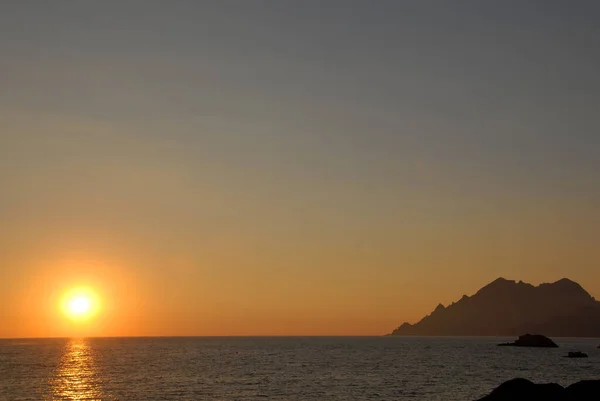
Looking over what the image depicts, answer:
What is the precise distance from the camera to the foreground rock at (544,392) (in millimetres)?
58219

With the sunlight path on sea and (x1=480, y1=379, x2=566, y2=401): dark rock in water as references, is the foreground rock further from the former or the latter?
the sunlight path on sea

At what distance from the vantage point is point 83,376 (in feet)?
405

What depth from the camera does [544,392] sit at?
58594 millimetres

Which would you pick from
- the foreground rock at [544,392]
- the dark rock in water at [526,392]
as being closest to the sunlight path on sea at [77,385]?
the dark rock in water at [526,392]

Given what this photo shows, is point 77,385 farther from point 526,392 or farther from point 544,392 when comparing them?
point 544,392

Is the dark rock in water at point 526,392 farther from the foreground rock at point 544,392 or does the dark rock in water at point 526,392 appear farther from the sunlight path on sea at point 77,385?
the sunlight path on sea at point 77,385

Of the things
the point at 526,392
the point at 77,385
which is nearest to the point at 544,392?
the point at 526,392

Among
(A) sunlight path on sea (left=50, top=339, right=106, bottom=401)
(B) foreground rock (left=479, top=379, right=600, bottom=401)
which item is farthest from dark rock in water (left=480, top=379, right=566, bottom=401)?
(A) sunlight path on sea (left=50, top=339, right=106, bottom=401)

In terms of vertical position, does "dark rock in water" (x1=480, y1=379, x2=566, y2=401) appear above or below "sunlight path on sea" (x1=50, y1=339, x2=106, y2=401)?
above

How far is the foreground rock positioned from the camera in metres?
58.2

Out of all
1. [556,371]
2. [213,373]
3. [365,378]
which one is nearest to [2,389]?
[213,373]

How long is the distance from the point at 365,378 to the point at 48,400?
166 ft

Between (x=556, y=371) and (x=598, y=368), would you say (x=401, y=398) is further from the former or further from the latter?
(x=598, y=368)

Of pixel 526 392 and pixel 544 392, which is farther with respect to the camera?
pixel 526 392
